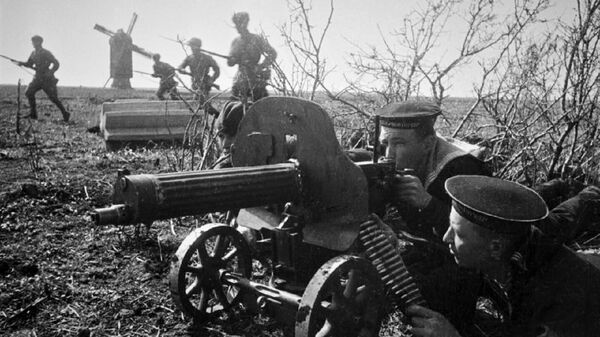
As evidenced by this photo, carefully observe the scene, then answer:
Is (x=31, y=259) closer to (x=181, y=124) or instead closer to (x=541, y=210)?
(x=541, y=210)

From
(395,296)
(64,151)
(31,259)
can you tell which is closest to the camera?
(395,296)

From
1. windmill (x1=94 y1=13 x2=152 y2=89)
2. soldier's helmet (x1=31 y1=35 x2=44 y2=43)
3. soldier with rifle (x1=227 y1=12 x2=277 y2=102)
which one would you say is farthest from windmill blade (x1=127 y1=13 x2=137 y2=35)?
soldier with rifle (x1=227 y1=12 x2=277 y2=102)

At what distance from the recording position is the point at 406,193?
3.64 meters

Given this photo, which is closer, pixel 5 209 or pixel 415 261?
pixel 415 261

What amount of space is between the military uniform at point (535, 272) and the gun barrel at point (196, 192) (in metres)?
1.08

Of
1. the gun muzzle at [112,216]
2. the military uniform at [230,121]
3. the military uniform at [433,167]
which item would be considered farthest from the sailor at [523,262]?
the military uniform at [230,121]

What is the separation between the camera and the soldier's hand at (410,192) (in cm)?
361

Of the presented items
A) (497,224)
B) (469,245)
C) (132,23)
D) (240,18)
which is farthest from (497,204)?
(132,23)

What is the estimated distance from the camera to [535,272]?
254 centimetres

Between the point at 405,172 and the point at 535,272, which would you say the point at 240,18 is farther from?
the point at 535,272

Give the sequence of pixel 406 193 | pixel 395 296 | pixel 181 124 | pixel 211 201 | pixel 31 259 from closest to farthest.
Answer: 1. pixel 211 201
2. pixel 395 296
3. pixel 406 193
4. pixel 31 259
5. pixel 181 124

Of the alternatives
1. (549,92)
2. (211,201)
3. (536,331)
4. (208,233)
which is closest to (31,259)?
(208,233)

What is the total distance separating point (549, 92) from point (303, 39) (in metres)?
3.30

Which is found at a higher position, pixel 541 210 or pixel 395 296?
pixel 541 210
